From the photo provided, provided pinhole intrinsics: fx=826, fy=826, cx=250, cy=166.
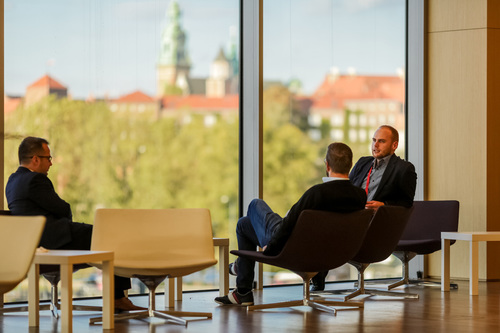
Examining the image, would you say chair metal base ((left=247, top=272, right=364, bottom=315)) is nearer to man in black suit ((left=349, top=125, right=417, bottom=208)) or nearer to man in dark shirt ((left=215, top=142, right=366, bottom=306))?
man in dark shirt ((left=215, top=142, right=366, bottom=306))

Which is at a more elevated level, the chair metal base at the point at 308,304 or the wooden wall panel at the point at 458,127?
the wooden wall panel at the point at 458,127

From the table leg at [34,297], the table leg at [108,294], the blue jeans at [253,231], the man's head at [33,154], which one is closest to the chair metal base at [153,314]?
the table leg at [108,294]

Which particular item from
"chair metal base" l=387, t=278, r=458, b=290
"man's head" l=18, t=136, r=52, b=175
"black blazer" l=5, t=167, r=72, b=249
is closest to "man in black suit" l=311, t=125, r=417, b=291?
"chair metal base" l=387, t=278, r=458, b=290

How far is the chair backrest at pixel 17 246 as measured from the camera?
4379 mm

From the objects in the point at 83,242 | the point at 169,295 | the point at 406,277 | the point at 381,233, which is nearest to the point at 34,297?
the point at 83,242

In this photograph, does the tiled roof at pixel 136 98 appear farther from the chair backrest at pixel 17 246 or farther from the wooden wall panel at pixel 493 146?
the wooden wall panel at pixel 493 146

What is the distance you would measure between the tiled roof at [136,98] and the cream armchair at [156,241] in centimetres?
177

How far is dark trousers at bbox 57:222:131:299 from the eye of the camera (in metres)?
5.84

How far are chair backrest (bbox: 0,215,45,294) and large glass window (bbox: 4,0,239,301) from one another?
2.25 m

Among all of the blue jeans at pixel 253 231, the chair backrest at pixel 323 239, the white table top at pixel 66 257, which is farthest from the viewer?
the blue jeans at pixel 253 231

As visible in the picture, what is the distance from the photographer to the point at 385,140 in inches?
282

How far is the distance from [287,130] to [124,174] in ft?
6.01

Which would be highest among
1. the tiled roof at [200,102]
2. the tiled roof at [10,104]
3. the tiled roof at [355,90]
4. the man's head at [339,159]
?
the tiled roof at [355,90]

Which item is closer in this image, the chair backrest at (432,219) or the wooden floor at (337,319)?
the wooden floor at (337,319)
